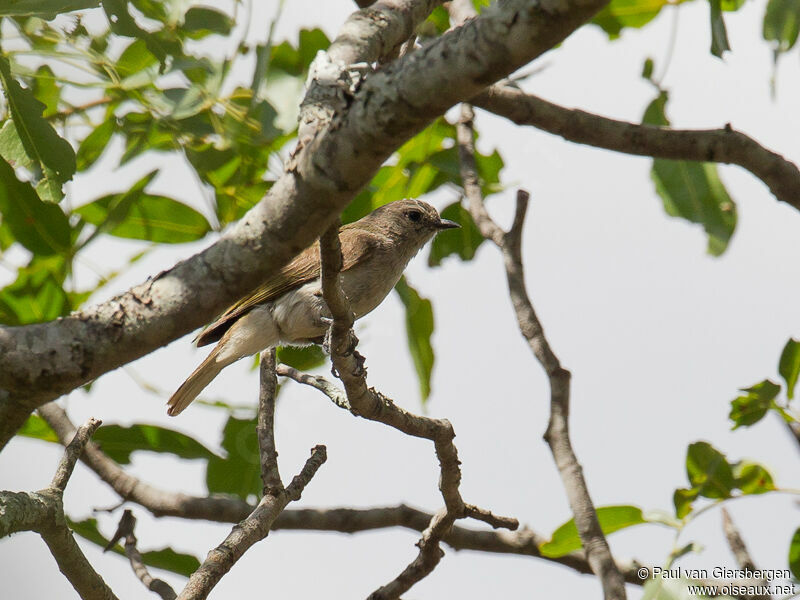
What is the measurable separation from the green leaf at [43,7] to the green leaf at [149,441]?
2014 mm

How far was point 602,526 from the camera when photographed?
11.3 feet

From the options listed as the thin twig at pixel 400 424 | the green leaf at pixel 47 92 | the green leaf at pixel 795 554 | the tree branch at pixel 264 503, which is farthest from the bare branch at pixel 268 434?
the green leaf at pixel 795 554

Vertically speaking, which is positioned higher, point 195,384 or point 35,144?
point 195,384

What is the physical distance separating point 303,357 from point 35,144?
207cm

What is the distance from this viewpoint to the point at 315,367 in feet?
15.1

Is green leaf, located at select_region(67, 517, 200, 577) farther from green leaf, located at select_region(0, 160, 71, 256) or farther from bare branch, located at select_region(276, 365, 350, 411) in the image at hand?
green leaf, located at select_region(0, 160, 71, 256)

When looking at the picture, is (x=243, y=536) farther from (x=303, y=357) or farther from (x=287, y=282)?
(x=287, y=282)

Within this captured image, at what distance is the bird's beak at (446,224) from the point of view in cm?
521

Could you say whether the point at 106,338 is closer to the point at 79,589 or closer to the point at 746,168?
the point at 79,589

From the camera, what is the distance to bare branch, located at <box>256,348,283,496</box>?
3096mm

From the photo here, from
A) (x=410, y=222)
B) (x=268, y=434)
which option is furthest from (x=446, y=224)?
(x=268, y=434)

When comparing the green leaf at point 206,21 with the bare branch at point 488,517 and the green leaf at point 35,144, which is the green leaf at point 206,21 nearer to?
the green leaf at point 35,144

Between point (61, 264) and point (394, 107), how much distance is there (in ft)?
8.60

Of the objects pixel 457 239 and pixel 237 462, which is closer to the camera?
pixel 237 462
